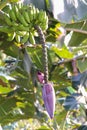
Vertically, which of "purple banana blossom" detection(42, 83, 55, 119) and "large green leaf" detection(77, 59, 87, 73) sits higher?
"purple banana blossom" detection(42, 83, 55, 119)

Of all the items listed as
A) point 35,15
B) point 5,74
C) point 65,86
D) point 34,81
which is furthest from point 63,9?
point 65,86

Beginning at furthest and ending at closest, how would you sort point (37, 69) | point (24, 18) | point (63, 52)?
point (37, 69)
point (63, 52)
point (24, 18)

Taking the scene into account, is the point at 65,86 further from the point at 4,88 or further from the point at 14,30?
the point at 14,30

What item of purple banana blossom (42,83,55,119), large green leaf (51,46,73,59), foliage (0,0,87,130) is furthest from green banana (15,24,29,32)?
large green leaf (51,46,73,59)

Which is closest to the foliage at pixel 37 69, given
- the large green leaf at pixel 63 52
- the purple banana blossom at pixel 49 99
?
the large green leaf at pixel 63 52

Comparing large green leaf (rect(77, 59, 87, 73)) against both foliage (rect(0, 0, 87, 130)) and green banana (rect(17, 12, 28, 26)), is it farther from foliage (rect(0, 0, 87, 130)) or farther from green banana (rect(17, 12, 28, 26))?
green banana (rect(17, 12, 28, 26))

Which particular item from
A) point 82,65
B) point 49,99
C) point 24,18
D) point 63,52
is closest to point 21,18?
point 24,18

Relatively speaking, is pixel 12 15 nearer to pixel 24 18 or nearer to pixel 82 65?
pixel 24 18

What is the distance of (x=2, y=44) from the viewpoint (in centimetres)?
143

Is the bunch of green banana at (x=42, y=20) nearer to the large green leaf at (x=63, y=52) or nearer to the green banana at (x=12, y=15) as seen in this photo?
the green banana at (x=12, y=15)

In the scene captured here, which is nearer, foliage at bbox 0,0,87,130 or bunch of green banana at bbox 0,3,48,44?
bunch of green banana at bbox 0,3,48,44

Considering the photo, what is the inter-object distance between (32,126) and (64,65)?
2945mm

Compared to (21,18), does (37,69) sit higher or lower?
lower

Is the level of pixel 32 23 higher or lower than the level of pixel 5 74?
higher
